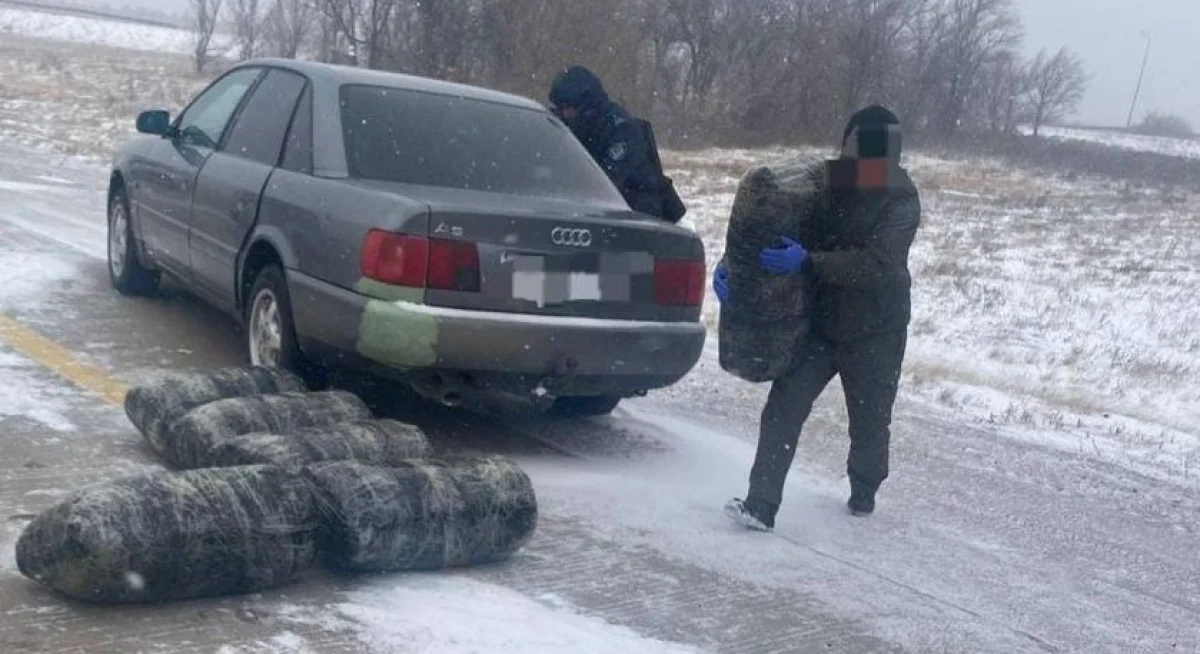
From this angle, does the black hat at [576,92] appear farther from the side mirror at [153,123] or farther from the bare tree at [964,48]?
the bare tree at [964,48]

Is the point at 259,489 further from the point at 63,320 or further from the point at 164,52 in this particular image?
the point at 164,52

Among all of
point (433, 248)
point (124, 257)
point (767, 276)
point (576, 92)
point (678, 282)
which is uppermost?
point (576, 92)

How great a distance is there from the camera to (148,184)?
808cm

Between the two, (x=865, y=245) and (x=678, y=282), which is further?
(x=678, y=282)

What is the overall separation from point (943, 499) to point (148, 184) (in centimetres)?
479

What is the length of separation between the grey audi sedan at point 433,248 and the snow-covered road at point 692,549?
1.74ft

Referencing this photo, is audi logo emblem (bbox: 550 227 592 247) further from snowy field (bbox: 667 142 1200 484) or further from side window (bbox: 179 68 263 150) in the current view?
snowy field (bbox: 667 142 1200 484)

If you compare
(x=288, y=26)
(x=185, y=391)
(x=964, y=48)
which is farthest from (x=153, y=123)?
(x=964, y=48)

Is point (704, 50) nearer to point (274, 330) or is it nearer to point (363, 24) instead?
point (363, 24)

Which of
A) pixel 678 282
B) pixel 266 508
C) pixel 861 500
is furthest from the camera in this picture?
pixel 678 282

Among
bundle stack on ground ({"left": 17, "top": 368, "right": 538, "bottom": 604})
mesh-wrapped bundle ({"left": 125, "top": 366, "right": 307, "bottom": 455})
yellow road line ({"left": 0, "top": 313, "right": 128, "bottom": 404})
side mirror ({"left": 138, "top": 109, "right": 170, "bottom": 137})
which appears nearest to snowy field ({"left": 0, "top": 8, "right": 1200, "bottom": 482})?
bundle stack on ground ({"left": 17, "top": 368, "right": 538, "bottom": 604})

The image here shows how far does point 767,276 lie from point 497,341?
113cm

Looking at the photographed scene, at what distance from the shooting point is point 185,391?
5453mm

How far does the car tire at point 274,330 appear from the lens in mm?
6141
